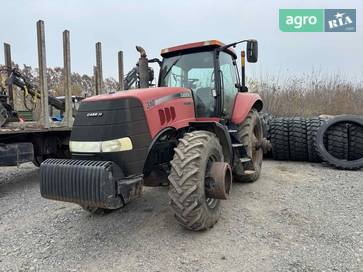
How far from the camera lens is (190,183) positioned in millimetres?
3080

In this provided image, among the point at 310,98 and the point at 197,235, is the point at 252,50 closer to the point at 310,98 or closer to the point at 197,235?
the point at 197,235

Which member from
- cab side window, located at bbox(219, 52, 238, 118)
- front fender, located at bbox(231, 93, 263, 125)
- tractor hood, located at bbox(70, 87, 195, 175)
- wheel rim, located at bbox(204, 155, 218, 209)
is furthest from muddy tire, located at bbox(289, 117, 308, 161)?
tractor hood, located at bbox(70, 87, 195, 175)

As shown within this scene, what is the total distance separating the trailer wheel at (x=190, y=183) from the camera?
3.08m

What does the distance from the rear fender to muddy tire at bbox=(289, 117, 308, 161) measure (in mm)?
3366

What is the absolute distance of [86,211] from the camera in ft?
13.7

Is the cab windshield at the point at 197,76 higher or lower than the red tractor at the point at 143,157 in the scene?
higher

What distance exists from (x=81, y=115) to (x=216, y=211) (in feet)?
5.70

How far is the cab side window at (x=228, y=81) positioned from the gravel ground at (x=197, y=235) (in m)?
1.26

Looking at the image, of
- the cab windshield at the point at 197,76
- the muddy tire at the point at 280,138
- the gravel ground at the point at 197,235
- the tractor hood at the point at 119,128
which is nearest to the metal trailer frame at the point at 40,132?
the gravel ground at the point at 197,235

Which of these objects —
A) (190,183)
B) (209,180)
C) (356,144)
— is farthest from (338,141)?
(190,183)

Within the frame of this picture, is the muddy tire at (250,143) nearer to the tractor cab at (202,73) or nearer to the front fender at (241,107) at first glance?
the front fender at (241,107)

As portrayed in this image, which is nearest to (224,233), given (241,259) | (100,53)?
(241,259)

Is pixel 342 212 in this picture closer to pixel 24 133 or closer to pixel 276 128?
pixel 276 128

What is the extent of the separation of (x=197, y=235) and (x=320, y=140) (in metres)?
4.21
